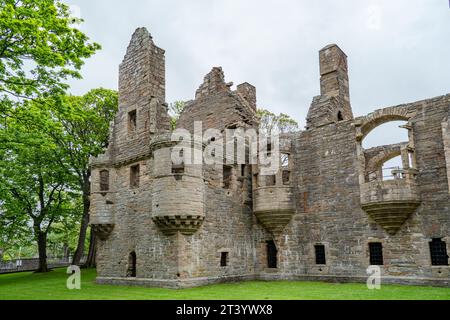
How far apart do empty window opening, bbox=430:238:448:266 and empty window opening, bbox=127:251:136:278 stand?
1255 cm

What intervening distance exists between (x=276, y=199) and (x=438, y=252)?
7.24 meters

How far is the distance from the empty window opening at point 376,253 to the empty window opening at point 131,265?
411 inches

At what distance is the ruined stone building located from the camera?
1656 cm

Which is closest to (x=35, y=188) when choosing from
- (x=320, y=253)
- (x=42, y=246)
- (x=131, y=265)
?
(x=42, y=246)

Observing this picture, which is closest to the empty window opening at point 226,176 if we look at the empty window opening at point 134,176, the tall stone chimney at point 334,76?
the empty window opening at point 134,176

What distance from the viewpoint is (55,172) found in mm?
26781

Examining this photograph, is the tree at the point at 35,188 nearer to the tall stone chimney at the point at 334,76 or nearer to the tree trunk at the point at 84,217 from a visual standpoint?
the tree trunk at the point at 84,217

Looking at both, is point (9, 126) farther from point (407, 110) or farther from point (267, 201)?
point (407, 110)

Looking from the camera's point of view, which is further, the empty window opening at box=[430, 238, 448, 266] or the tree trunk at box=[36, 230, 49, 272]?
the tree trunk at box=[36, 230, 49, 272]

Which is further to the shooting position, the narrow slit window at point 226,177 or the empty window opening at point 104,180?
the empty window opening at point 104,180

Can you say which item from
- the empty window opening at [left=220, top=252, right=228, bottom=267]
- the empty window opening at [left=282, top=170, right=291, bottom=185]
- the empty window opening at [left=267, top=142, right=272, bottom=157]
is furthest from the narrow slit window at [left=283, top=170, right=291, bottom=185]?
the empty window opening at [left=220, top=252, right=228, bottom=267]

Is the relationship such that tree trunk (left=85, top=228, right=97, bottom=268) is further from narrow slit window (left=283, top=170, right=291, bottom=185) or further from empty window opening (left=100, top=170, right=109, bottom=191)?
narrow slit window (left=283, top=170, right=291, bottom=185)

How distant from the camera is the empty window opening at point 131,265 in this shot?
19.0m

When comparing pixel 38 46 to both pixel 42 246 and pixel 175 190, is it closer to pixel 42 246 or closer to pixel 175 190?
pixel 175 190
